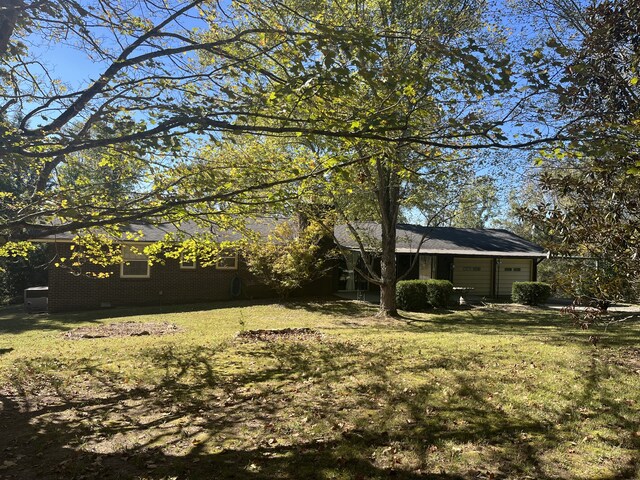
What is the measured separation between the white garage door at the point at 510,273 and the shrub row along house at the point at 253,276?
5 centimetres

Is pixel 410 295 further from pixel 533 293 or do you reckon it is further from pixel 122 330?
pixel 122 330

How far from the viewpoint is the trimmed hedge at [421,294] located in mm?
17953

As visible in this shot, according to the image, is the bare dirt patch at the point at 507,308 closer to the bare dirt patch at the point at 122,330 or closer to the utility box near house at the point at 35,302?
the bare dirt patch at the point at 122,330

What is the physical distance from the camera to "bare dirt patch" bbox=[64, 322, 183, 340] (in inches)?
482

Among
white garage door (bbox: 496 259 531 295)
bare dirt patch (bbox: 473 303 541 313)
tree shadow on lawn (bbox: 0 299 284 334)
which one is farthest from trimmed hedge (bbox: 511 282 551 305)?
tree shadow on lawn (bbox: 0 299 284 334)

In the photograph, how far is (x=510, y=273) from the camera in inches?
945

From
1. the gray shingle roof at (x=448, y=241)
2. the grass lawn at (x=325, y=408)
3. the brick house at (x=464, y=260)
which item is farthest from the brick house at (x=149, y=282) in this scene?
the grass lawn at (x=325, y=408)

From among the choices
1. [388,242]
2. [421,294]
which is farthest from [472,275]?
[388,242]

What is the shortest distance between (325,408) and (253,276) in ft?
53.6

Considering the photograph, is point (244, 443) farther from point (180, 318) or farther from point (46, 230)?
point (180, 318)

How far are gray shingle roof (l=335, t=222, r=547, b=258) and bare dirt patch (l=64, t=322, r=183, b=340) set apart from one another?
916cm

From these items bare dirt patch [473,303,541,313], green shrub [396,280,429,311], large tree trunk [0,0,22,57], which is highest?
large tree trunk [0,0,22,57]

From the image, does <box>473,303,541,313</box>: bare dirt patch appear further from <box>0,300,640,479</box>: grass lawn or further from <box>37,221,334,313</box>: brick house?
<box>37,221,334,313</box>: brick house

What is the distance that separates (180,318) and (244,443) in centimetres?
1189
